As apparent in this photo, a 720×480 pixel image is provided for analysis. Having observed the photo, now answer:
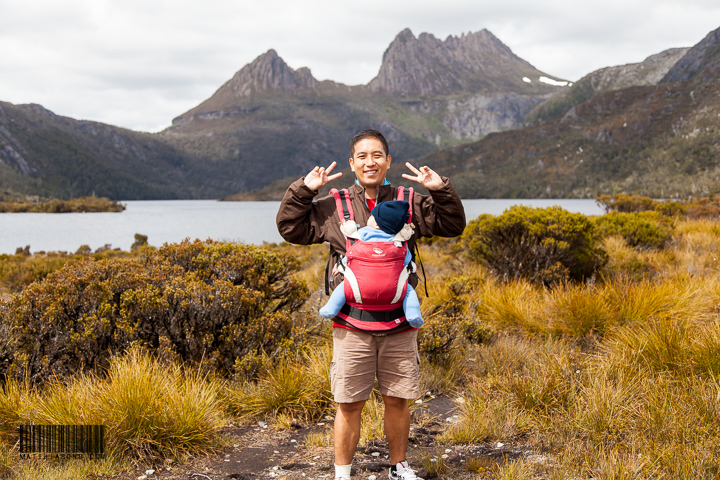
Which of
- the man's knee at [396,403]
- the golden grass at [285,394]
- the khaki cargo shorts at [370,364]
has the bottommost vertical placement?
the golden grass at [285,394]

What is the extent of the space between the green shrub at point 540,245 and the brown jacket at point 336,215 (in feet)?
18.1

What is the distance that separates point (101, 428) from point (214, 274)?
2290 mm

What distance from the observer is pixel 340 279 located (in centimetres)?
288

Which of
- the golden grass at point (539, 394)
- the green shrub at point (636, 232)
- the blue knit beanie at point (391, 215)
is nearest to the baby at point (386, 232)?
the blue knit beanie at point (391, 215)

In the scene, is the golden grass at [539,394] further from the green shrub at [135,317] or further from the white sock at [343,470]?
the white sock at [343,470]

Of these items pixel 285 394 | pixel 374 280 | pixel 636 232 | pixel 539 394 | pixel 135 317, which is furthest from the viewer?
pixel 636 232

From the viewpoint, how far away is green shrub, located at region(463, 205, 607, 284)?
8.14 m

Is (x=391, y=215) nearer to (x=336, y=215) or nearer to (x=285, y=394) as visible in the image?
(x=336, y=215)

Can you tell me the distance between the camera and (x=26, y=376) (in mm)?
4164

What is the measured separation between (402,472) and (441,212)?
1603 mm

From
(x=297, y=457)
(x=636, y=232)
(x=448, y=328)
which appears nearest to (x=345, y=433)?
(x=297, y=457)

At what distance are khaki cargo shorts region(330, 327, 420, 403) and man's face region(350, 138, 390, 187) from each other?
3.00 feet

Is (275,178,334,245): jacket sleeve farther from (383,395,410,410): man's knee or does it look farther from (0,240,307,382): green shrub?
(0,240,307,382): green shrub

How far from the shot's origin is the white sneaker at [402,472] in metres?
2.93
